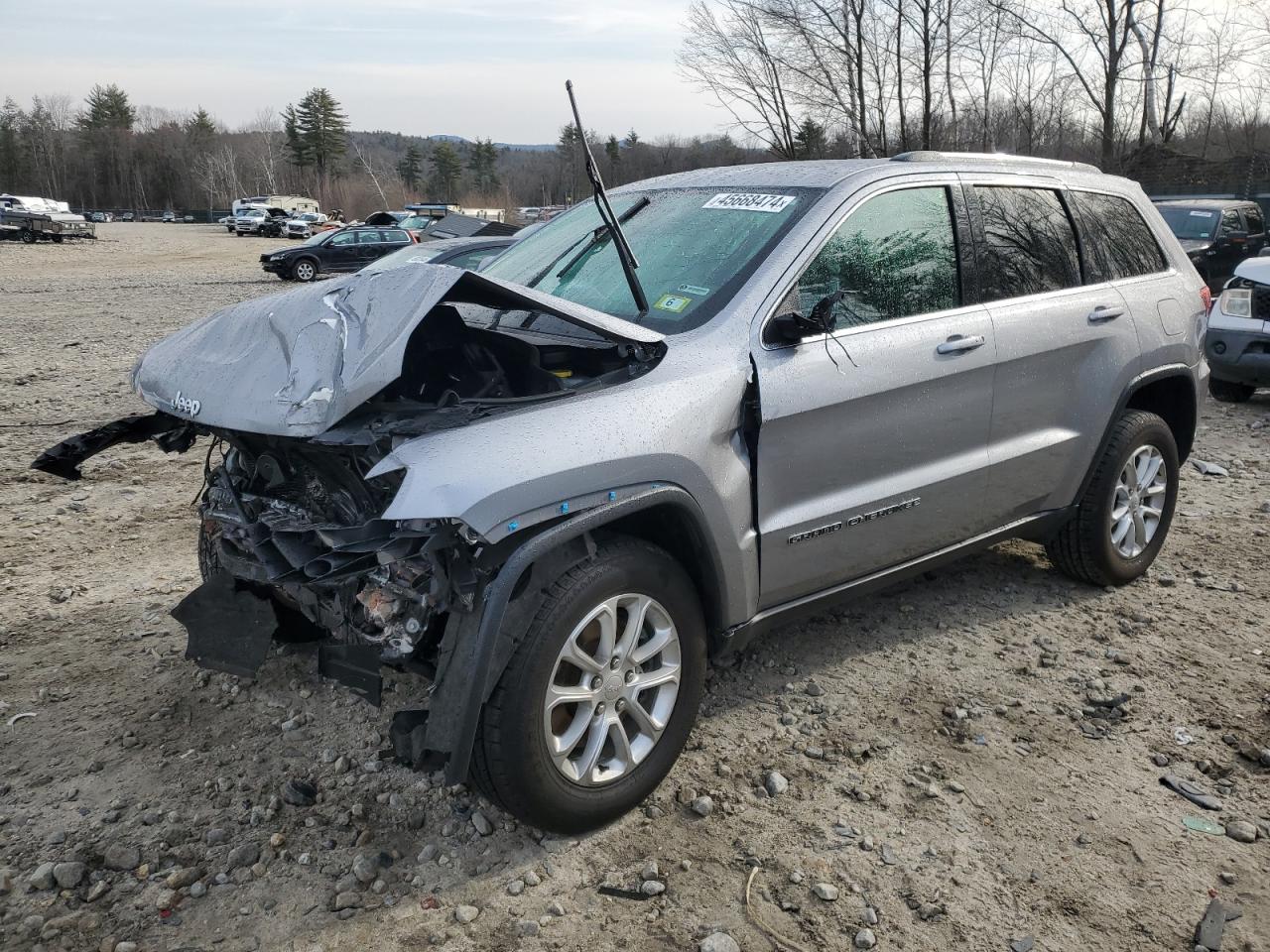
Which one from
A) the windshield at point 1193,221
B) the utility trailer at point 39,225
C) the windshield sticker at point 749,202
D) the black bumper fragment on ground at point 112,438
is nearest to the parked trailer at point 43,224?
the utility trailer at point 39,225

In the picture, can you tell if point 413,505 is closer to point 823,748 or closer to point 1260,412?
point 823,748

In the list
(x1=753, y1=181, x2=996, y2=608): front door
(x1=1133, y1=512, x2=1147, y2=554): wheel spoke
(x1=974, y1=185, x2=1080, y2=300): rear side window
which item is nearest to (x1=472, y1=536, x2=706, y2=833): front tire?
(x1=753, y1=181, x2=996, y2=608): front door

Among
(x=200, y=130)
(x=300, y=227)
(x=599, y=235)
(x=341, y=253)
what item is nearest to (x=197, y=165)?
(x=200, y=130)

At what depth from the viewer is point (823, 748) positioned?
3.44m

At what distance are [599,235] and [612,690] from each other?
1.92 meters

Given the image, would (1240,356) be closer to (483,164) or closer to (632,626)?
(632,626)

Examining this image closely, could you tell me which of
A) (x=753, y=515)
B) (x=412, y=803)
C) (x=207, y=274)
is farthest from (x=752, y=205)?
(x=207, y=274)

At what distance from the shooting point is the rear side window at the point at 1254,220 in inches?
642

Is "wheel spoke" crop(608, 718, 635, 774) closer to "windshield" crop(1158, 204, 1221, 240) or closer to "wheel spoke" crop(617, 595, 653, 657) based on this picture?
"wheel spoke" crop(617, 595, 653, 657)

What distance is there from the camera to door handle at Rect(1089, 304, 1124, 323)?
424 cm

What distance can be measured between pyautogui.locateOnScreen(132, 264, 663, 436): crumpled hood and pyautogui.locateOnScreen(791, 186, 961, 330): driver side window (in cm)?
74

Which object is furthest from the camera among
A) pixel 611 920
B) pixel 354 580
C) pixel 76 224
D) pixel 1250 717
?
pixel 76 224

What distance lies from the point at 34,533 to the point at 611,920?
4.44m

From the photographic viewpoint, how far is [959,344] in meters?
3.69
